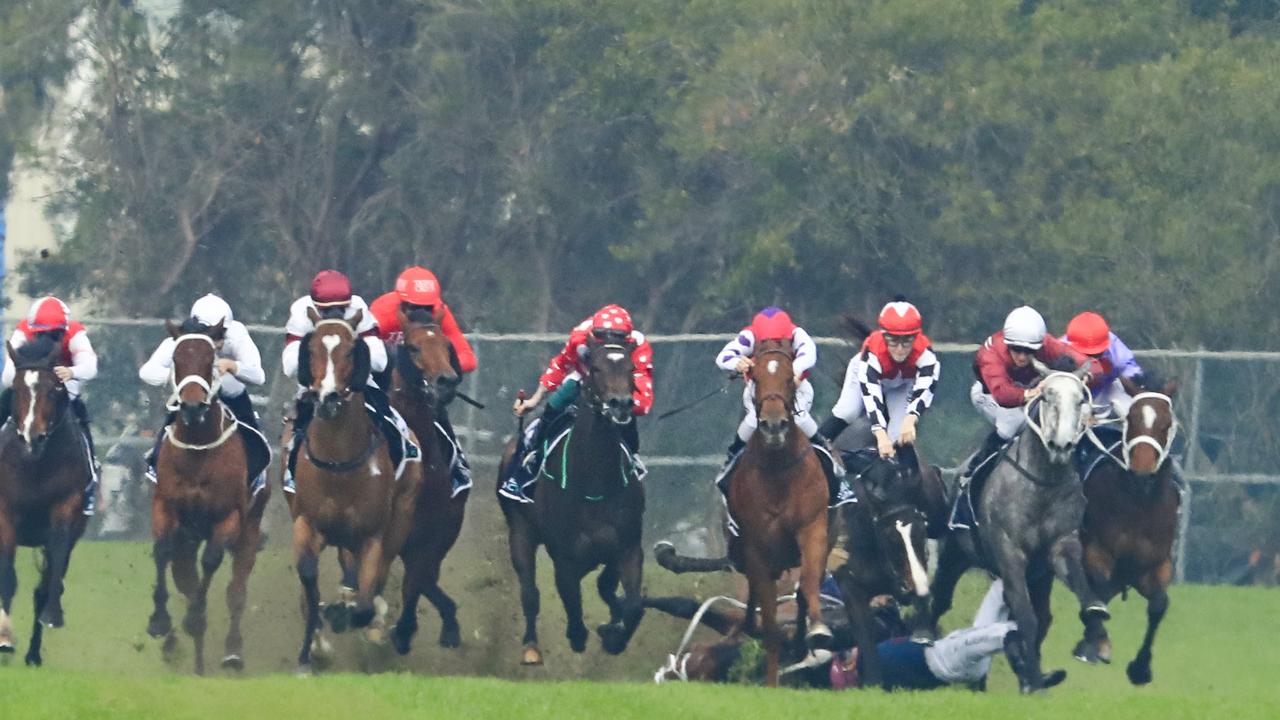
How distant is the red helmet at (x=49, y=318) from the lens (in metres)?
17.3

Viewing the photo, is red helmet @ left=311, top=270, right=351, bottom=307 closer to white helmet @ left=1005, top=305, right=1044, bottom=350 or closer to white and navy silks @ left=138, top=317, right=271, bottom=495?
white and navy silks @ left=138, top=317, right=271, bottom=495

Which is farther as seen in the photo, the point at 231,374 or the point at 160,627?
the point at 160,627

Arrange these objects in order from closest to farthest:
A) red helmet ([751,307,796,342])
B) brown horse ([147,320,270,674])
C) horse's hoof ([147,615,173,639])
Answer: red helmet ([751,307,796,342]), brown horse ([147,320,270,674]), horse's hoof ([147,615,173,639])

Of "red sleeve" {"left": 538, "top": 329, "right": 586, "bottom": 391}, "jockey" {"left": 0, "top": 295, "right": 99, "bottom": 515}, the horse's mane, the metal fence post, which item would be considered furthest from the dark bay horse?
the metal fence post

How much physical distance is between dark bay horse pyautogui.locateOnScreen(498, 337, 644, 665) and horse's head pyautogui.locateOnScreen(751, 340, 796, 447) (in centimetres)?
88

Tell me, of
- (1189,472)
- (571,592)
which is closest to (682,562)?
(571,592)

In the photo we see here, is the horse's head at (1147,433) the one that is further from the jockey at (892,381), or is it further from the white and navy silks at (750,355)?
the white and navy silks at (750,355)

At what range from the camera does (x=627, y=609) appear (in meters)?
16.5

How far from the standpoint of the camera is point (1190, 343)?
2745 cm

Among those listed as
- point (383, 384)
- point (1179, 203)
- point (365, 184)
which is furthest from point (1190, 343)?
point (383, 384)

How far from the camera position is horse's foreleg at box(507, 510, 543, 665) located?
16500 mm

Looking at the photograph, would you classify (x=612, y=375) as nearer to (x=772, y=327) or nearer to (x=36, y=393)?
(x=772, y=327)

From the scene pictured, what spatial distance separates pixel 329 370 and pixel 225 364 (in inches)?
62.6

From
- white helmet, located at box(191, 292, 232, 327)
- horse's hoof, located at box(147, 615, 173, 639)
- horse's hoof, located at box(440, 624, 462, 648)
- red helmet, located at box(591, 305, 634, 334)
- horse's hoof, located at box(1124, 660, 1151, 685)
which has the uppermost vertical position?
red helmet, located at box(591, 305, 634, 334)
